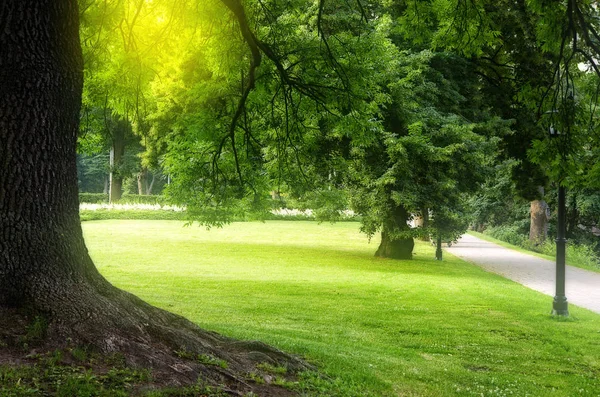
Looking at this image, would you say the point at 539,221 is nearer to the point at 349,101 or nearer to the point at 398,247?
the point at 398,247

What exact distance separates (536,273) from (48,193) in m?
20.1

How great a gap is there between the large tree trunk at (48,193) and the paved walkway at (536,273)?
40.3ft

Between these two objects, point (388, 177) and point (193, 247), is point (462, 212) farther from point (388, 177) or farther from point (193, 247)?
point (193, 247)

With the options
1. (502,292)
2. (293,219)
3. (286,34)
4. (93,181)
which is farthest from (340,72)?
(93,181)

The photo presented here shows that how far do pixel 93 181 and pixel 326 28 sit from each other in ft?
227

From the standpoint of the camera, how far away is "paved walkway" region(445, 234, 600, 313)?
16314mm

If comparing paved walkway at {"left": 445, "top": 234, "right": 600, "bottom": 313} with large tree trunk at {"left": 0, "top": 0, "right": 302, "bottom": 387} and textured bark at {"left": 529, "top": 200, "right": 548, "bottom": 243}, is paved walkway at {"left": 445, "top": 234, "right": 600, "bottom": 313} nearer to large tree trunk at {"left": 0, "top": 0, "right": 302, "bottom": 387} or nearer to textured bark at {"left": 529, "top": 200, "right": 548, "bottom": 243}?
textured bark at {"left": 529, "top": 200, "right": 548, "bottom": 243}

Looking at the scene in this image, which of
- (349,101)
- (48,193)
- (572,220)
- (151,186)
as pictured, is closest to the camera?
(48,193)

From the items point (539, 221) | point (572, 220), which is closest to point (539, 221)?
point (539, 221)

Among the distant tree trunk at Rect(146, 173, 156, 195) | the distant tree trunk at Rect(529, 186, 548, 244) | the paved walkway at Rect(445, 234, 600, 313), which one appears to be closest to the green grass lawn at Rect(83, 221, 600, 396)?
the paved walkway at Rect(445, 234, 600, 313)

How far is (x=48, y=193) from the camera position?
481 cm

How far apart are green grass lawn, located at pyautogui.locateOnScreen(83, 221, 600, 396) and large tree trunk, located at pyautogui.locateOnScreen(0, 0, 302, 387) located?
259 cm

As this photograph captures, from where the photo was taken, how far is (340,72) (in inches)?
379

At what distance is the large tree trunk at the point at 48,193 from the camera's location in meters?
4.59
